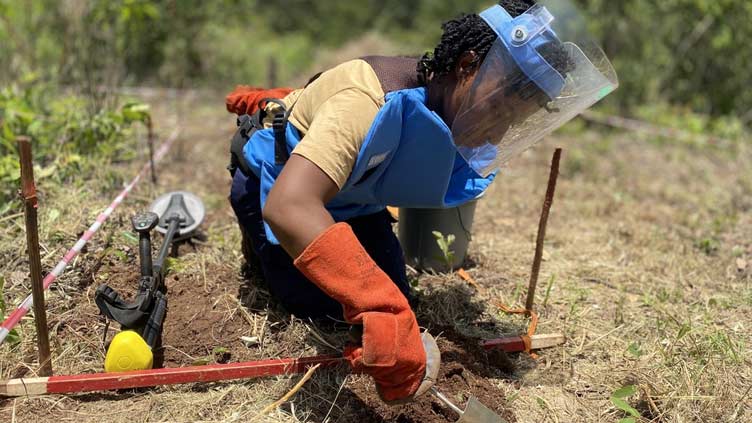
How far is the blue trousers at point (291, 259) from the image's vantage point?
2.56 meters

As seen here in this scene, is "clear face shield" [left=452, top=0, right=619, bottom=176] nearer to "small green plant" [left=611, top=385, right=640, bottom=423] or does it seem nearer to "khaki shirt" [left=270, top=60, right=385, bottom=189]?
"khaki shirt" [left=270, top=60, right=385, bottom=189]

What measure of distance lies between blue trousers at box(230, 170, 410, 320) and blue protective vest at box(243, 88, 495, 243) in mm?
124

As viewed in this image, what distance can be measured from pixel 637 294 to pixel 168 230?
2234 mm

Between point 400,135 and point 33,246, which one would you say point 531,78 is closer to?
point 400,135

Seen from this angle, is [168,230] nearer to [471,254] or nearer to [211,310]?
[211,310]

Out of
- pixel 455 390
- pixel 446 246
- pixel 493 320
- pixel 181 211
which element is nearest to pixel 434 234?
pixel 446 246

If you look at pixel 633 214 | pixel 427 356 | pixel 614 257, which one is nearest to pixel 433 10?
pixel 633 214

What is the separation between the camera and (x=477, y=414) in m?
2.01

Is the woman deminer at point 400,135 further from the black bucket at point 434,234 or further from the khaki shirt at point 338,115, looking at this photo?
the black bucket at point 434,234

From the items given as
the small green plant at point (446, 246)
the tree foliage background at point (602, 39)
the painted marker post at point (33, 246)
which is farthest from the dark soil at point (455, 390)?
the tree foliage background at point (602, 39)

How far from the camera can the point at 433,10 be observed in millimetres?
10344

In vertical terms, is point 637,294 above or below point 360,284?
below

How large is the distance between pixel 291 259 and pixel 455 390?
0.80 meters

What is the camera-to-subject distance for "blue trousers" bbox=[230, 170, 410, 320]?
8.39 feet
